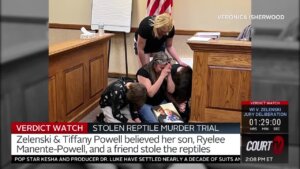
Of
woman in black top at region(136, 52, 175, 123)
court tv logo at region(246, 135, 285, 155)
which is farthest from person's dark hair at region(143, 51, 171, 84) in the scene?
court tv logo at region(246, 135, 285, 155)

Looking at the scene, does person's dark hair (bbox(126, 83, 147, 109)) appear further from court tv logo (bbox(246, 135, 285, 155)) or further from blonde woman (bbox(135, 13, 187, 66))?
court tv logo (bbox(246, 135, 285, 155))

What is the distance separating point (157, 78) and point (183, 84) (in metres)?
0.22

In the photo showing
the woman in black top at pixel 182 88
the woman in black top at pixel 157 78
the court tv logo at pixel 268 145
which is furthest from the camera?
the woman in black top at pixel 182 88

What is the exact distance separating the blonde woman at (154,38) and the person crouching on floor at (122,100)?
0.33 ft

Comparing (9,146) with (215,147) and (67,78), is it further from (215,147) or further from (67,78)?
(67,78)

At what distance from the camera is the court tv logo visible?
0.73 m

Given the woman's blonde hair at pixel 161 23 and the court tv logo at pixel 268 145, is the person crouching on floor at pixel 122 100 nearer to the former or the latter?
the woman's blonde hair at pixel 161 23

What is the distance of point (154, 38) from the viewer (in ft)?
3.38

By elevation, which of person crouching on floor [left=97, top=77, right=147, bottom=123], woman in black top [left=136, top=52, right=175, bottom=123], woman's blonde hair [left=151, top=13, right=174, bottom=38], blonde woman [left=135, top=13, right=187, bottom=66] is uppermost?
woman's blonde hair [left=151, top=13, right=174, bottom=38]

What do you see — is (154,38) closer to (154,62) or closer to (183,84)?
(154,62)

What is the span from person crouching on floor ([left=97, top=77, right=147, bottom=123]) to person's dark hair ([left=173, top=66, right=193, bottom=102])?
0.12 meters

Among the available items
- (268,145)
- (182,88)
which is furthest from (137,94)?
(268,145)

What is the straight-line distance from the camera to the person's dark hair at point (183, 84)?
3.78 ft

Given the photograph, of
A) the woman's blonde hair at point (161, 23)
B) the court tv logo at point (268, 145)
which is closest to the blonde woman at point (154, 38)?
the woman's blonde hair at point (161, 23)
